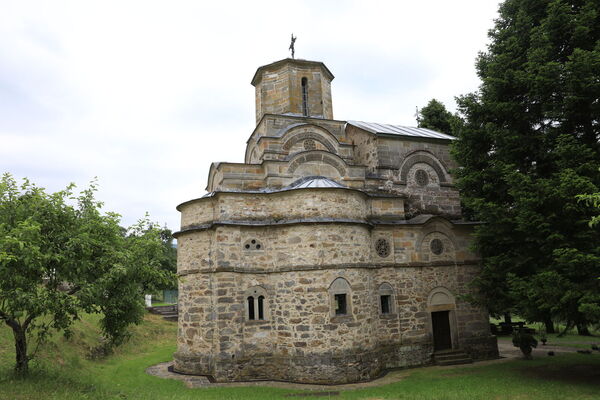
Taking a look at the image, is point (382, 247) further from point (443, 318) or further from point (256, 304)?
point (256, 304)

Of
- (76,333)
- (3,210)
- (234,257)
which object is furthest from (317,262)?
(76,333)

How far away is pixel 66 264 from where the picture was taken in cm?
761

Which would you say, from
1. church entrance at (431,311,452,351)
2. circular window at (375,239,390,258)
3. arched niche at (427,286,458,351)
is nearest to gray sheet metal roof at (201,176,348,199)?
circular window at (375,239,390,258)

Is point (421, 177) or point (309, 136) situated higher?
point (309, 136)

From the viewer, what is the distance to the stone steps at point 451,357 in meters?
13.3

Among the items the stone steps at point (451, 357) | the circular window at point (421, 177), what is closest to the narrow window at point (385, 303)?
the stone steps at point (451, 357)

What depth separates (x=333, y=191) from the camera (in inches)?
486

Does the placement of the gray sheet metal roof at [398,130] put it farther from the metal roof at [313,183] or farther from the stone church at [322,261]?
the metal roof at [313,183]

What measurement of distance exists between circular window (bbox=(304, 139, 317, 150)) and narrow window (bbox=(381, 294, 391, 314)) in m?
5.82

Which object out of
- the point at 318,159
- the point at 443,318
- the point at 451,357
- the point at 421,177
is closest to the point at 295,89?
the point at 318,159

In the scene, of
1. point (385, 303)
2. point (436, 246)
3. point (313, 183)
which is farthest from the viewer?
point (436, 246)

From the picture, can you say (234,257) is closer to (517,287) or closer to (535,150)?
(517,287)

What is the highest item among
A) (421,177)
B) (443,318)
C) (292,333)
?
(421,177)

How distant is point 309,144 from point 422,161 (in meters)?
4.53
